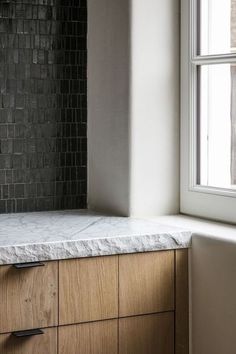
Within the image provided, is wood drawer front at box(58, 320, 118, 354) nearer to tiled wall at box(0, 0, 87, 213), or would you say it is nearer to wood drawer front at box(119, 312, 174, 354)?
wood drawer front at box(119, 312, 174, 354)

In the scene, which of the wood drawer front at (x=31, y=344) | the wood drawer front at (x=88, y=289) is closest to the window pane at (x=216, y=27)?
the wood drawer front at (x=88, y=289)

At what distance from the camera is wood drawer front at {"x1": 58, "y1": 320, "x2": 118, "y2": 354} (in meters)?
2.32

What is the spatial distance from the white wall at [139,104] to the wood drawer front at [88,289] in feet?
1.72

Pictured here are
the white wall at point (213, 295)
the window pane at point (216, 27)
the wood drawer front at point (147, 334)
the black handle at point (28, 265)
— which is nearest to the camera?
the black handle at point (28, 265)

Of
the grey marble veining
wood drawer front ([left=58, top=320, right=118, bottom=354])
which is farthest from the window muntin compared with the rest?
wood drawer front ([left=58, top=320, right=118, bottom=354])

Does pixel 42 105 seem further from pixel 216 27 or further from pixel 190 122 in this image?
pixel 216 27

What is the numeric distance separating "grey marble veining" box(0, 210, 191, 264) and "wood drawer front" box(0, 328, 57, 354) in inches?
9.0

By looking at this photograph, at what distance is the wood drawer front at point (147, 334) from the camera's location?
242cm

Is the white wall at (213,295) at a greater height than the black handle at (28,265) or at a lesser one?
lesser

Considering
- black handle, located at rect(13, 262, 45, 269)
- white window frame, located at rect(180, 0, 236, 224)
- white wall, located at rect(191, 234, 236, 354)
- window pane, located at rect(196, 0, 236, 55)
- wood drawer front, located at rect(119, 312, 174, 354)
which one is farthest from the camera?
white window frame, located at rect(180, 0, 236, 224)

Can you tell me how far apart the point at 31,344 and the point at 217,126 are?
41.4 inches

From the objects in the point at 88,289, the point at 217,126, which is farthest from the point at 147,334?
the point at 217,126

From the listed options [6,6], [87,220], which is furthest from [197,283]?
[6,6]

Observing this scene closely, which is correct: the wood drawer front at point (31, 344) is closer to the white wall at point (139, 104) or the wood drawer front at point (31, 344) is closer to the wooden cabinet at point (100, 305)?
the wooden cabinet at point (100, 305)
